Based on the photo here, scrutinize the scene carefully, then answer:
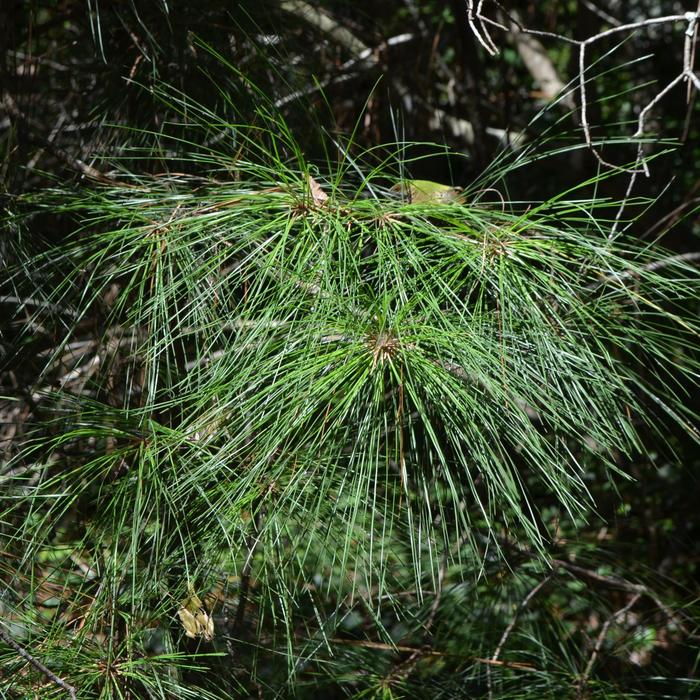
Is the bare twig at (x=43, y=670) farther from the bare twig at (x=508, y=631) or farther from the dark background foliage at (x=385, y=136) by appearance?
the bare twig at (x=508, y=631)

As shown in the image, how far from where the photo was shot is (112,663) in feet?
2.53

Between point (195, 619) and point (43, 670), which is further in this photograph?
point (195, 619)

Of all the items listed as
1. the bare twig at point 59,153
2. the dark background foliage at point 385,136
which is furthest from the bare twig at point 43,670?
the bare twig at point 59,153

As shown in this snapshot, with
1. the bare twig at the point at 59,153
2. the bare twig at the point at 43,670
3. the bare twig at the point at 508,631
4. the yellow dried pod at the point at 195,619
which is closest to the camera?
the bare twig at the point at 43,670

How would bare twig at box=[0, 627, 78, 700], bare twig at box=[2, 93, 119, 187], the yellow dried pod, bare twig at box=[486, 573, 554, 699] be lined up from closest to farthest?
bare twig at box=[0, 627, 78, 700], the yellow dried pod, bare twig at box=[2, 93, 119, 187], bare twig at box=[486, 573, 554, 699]

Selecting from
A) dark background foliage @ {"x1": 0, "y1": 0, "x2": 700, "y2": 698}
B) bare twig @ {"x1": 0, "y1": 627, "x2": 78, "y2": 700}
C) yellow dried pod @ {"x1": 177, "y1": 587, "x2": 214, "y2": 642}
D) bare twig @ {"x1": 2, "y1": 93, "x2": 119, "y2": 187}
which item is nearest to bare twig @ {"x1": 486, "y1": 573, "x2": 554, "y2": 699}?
dark background foliage @ {"x1": 0, "y1": 0, "x2": 700, "y2": 698}

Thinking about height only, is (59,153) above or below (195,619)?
above

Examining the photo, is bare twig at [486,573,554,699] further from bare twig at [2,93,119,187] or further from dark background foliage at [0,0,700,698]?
bare twig at [2,93,119,187]

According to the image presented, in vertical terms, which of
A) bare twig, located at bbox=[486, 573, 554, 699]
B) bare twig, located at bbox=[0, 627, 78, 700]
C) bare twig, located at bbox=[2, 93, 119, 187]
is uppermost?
bare twig, located at bbox=[2, 93, 119, 187]

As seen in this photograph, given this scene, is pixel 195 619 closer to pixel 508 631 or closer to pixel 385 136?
pixel 508 631

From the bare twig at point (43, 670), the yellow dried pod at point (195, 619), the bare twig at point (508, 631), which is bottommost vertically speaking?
the bare twig at point (508, 631)

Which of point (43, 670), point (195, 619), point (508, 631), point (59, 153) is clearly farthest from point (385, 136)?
point (43, 670)

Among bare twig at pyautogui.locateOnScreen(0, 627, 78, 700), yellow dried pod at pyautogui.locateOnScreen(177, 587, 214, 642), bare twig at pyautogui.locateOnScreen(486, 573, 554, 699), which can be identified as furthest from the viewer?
bare twig at pyautogui.locateOnScreen(486, 573, 554, 699)

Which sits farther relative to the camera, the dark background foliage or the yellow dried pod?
the dark background foliage
